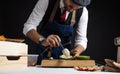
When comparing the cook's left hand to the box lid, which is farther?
the cook's left hand

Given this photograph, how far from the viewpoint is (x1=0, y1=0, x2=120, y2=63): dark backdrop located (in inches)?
155

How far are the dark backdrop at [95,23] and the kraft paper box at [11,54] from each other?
270 centimetres

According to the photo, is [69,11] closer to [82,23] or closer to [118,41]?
[82,23]

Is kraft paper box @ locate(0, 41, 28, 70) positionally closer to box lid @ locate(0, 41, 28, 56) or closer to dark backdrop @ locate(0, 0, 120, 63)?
box lid @ locate(0, 41, 28, 56)

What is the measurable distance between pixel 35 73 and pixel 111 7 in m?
3.06

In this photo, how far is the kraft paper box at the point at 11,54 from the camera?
3.80 feet

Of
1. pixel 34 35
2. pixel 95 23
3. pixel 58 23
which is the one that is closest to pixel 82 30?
pixel 58 23

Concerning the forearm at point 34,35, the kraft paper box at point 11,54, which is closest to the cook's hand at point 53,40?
the forearm at point 34,35

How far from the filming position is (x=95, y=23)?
13.2 ft

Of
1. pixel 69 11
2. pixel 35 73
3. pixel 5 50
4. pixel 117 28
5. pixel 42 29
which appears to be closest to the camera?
pixel 35 73

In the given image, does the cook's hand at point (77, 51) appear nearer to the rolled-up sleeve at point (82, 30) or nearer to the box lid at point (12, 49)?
the rolled-up sleeve at point (82, 30)

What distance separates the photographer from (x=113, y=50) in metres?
3.93

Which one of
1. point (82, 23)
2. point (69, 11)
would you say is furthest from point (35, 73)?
point (82, 23)

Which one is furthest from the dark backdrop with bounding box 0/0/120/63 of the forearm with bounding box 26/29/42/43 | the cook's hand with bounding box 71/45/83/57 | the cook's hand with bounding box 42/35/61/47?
the cook's hand with bounding box 42/35/61/47
